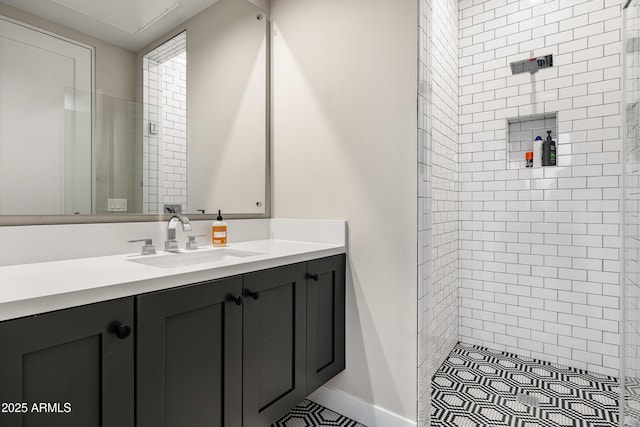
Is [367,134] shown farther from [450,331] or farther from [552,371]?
[552,371]

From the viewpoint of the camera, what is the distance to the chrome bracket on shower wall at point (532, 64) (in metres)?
2.30

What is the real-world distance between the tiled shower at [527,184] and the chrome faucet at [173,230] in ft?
4.44

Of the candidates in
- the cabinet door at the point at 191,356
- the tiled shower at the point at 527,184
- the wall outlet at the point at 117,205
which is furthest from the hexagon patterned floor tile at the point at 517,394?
the wall outlet at the point at 117,205

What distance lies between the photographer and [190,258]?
4.89ft

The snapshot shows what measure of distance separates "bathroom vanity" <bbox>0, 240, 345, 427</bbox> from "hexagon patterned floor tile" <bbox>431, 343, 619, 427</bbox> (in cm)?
84

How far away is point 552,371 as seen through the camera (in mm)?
2213

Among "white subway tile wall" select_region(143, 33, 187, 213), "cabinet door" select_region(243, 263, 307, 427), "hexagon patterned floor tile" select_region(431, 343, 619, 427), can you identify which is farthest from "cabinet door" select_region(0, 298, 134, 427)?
"hexagon patterned floor tile" select_region(431, 343, 619, 427)

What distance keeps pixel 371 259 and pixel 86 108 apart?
1381 mm

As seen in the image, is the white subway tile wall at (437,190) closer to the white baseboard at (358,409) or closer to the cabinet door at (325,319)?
the white baseboard at (358,409)

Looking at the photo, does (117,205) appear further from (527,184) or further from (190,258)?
(527,184)

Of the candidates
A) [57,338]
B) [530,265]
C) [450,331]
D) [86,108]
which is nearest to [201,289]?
[57,338]

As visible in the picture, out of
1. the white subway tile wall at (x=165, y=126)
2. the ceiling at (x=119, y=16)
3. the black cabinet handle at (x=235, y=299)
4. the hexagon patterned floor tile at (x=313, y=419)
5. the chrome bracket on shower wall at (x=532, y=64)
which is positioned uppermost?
the chrome bracket on shower wall at (x=532, y=64)

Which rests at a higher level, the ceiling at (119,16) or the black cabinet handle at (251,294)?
the ceiling at (119,16)

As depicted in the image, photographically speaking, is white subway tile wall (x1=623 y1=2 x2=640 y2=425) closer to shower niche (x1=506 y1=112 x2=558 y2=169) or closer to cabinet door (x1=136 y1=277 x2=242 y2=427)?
shower niche (x1=506 y1=112 x2=558 y2=169)
